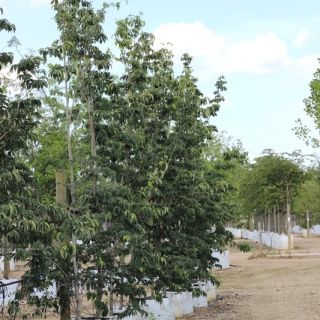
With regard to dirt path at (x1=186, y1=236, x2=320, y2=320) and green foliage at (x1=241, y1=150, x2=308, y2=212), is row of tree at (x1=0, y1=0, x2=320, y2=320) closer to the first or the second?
dirt path at (x1=186, y1=236, x2=320, y2=320)

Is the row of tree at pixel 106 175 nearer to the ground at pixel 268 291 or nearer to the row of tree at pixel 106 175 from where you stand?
the row of tree at pixel 106 175

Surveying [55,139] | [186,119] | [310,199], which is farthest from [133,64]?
[310,199]

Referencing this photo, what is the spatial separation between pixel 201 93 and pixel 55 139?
38.6 ft

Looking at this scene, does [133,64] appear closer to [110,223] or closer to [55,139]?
[110,223]

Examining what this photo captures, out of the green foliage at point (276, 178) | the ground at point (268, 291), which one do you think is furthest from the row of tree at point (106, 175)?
the green foliage at point (276, 178)

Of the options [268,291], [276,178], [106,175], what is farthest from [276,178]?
[106,175]

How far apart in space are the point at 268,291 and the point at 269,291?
4 centimetres

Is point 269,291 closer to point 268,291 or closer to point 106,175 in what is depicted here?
point 268,291

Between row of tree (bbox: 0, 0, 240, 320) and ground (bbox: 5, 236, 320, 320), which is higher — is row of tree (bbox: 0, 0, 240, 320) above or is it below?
above

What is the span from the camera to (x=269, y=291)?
19078 mm

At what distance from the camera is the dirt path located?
577 inches

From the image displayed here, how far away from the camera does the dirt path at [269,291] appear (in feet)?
48.1

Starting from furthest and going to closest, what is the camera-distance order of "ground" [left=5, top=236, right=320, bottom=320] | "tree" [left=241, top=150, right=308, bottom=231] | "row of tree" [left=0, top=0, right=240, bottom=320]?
"tree" [left=241, top=150, right=308, bottom=231]
"ground" [left=5, top=236, right=320, bottom=320]
"row of tree" [left=0, top=0, right=240, bottom=320]

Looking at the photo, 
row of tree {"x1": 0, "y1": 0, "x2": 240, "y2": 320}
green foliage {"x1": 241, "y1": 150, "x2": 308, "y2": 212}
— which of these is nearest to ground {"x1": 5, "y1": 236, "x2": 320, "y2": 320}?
row of tree {"x1": 0, "y1": 0, "x2": 240, "y2": 320}
